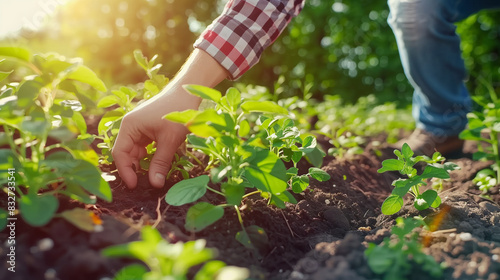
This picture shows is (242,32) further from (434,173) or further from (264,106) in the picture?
(434,173)

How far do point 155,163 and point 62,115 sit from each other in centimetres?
35

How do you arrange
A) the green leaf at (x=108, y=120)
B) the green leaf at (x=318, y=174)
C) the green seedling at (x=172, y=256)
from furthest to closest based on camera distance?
the green leaf at (x=108, y=120), the green leaf at (x=318, y=174), the green seedling at (x=172, y=256)

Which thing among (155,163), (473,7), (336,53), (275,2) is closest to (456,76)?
(473,7)

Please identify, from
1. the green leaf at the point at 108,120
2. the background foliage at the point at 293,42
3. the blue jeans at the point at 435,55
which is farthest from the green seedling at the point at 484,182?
the background foliage at the point at 293,42

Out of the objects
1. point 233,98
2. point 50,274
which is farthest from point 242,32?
point 50,274

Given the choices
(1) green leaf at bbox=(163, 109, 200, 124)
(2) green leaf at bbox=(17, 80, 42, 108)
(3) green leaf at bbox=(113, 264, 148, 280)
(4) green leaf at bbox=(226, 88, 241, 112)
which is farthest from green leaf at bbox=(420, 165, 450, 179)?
(2) green leaf at bbox=(17, 80, 42, 108)

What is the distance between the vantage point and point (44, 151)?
1206 mm

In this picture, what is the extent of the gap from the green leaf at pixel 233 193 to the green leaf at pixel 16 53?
68 cm

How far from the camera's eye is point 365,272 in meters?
1.06

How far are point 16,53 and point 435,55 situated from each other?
94.8 inches

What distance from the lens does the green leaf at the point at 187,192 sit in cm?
126

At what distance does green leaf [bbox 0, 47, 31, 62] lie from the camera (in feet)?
3.87

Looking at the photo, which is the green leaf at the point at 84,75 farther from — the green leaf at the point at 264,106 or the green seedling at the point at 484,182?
the green seedling at the point at 484,182

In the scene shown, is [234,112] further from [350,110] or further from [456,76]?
[350,110]
